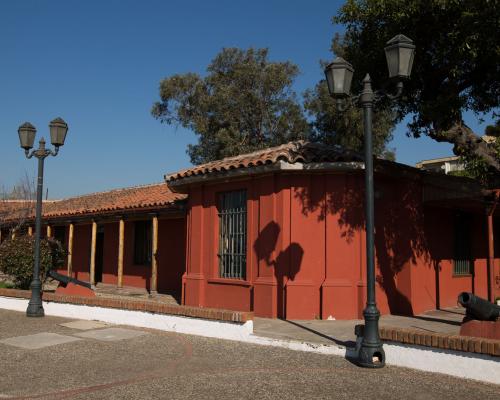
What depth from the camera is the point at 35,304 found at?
10.8 metres

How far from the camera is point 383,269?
10250 mm

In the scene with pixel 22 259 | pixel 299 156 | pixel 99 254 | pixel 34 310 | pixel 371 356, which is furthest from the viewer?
pixel 99 254

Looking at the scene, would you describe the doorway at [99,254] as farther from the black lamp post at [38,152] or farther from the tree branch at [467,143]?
the tree branch at [467,143]

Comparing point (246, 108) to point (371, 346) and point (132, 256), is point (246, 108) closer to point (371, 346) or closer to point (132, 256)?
point (132, 256)

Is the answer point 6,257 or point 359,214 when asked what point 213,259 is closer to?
point 359,214

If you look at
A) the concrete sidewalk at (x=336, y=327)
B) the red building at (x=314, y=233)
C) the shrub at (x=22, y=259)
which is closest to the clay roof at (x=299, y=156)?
the red building at (x=314, y=233)

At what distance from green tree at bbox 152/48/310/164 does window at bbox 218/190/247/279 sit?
52.9 feet

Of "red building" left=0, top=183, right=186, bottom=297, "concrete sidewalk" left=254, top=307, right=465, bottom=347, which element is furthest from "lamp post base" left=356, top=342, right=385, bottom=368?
"red building" left=0, top=183, right=186, bottom=297

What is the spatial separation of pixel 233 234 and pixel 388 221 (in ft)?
10.7

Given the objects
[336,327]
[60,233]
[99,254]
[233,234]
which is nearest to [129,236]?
[99,254]

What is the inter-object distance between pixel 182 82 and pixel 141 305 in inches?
823

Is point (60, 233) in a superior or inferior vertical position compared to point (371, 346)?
superior

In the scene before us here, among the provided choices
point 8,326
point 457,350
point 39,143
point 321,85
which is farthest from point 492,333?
point 321,85

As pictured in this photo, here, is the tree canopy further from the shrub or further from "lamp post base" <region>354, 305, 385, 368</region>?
"lamp post base" <region>354, 305, 385, 368</region>
